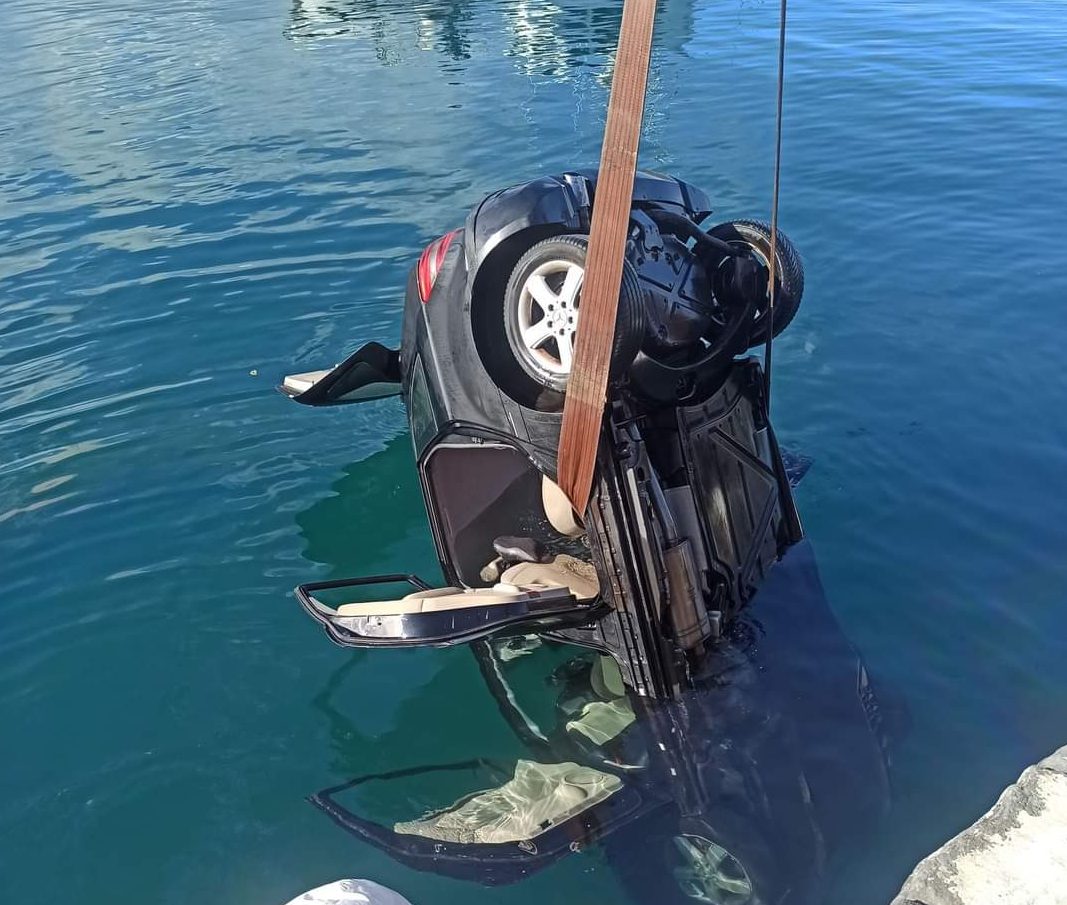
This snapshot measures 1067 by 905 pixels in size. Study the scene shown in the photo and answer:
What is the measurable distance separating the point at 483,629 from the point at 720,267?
77.9 inches

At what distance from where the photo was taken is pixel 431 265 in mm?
5262

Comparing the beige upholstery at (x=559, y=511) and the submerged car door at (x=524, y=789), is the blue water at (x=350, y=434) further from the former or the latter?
the beige upholstery at (x=559, y=511)

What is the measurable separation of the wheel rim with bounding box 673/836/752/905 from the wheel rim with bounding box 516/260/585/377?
2.08 meters

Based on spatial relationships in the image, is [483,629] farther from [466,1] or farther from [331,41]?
[466,1]

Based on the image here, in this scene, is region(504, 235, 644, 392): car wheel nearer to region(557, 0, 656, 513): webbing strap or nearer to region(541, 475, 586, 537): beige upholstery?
region(557, 0, 656, 513): webbing strap

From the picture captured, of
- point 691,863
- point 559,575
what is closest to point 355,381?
point 559,575

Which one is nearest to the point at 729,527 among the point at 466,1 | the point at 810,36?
the point at 810,36

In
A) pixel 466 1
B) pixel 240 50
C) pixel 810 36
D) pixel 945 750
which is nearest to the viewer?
pixel 945 750

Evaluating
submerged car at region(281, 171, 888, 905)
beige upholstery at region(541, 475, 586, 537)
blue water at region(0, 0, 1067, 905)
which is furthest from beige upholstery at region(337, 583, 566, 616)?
blue water at region(0, 0, 1067, 905)

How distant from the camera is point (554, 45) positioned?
21312mm

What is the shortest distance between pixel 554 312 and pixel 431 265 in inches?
53.3

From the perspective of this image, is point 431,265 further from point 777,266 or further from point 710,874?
point 710,874

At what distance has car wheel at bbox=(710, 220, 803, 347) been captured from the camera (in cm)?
501

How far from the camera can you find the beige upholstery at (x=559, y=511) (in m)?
4.69
